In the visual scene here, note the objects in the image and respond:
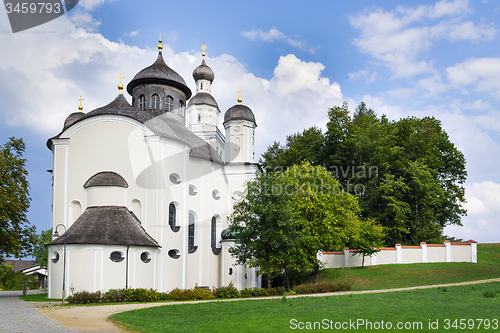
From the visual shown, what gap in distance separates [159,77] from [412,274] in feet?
82.0

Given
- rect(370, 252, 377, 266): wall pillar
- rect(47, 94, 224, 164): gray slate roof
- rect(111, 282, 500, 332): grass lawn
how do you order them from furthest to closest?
1. rect(370, 252, 377, 266): wall pillar
2. rect(47, 94, 224, 164): gray slate roof
3. rect(111, 282, 500, 332): grass lawn

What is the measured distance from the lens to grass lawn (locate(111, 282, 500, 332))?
12523 millimetres

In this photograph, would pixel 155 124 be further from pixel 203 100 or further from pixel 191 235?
pixel 203 100

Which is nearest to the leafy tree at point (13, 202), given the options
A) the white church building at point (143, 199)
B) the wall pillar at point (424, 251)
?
the white church building at point (143, 199)

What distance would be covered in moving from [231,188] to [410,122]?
2142 cm

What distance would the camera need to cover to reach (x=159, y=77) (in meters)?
39.8

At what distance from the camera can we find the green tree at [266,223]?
27766 mm

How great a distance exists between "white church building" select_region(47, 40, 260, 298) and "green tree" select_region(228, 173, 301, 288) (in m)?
4.85

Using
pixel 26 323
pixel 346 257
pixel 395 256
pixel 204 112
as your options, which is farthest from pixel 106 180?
pixel 204 112

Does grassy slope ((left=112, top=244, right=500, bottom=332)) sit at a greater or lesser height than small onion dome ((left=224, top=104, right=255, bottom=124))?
lesser

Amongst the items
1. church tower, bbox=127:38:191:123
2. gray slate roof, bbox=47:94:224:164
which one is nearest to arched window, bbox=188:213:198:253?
gray slate roof, bbox=47:94:224:164

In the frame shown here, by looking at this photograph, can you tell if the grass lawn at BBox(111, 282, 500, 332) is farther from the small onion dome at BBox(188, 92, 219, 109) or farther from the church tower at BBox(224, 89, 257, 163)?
the small onion dome at BBox(188, 92, 219, 109)

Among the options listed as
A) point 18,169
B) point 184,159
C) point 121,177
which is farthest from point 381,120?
point 18,169

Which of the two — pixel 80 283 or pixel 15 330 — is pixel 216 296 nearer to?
pixel 80 283
